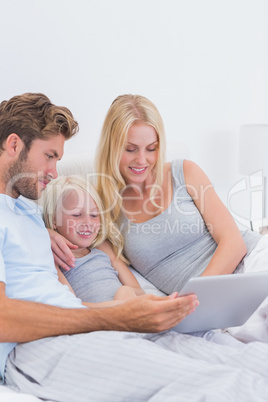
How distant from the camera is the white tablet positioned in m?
1.30

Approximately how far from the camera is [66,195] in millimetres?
1857

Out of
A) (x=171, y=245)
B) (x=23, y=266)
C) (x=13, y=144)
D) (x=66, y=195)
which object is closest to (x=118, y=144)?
(x=66, y=195)

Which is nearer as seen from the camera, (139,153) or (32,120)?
(32,120)

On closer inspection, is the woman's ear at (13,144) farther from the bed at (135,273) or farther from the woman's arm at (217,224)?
the woman's arm at (217,224)

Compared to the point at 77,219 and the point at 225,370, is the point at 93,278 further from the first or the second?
the point at 225,370

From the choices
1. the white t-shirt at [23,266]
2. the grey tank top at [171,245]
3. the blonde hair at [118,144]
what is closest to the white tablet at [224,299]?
the white t-shirt at [23,266]

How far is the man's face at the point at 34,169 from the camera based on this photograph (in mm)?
1486

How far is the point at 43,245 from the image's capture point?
1.58 m

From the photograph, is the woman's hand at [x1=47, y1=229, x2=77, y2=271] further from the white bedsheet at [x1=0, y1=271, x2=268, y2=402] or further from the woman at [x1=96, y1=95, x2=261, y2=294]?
the white bedsheet at [x1=0, y1=271, x2=268, y2=402]

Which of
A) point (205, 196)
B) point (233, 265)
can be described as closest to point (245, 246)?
point (233, 265)

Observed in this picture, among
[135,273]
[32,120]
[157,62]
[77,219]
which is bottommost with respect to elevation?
[135,273]

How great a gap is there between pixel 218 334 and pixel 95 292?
48 cm

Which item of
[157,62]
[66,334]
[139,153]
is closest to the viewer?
[66,334]

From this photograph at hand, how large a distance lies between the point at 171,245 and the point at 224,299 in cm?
57
